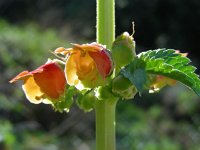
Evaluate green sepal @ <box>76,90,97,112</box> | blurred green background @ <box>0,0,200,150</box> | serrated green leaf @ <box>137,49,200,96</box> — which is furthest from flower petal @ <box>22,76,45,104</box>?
blurred green background @ <box>0,0,200,150</box>

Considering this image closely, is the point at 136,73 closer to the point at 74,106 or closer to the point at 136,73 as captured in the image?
the point at 136,73

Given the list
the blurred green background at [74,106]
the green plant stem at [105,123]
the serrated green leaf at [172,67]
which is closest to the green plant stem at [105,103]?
the green plant stem at [105,123]

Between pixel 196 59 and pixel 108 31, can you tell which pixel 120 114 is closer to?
Result: pixel 108 31

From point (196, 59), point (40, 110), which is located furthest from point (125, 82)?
point (196, 59)

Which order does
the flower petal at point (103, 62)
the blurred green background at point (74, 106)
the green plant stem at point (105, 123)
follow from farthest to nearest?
the blurred green background at point (74, 106), the green plant stem at point (105, 123), the flower petal at point (103, 62)

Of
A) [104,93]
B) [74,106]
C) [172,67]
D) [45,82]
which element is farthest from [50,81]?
[74,106]

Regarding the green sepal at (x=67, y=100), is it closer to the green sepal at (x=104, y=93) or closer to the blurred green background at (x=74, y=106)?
the green sepal at (x=104, y=93)
